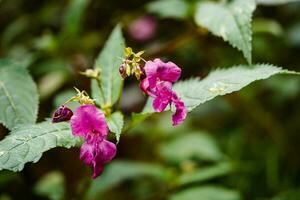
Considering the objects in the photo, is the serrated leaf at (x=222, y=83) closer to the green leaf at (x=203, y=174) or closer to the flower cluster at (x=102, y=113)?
the flower cluster at (x=102, y=113)

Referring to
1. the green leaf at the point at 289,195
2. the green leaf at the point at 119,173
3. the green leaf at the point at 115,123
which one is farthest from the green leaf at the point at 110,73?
the green leaf at the point at 289,195

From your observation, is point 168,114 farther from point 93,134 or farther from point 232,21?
point 93,134

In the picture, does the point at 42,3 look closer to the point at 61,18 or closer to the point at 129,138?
the point at 61,18

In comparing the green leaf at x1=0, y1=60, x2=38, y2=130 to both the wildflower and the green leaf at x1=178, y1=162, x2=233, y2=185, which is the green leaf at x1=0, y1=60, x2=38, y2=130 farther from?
the green leaf at x1=178, y1=162, x2=233, y2=185

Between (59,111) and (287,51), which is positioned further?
(287,51)

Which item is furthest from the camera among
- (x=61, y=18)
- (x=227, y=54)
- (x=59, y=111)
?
(x=61, y=18)

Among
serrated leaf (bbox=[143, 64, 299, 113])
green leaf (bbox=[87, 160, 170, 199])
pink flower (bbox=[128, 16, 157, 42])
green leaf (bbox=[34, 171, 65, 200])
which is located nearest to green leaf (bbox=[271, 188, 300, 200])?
green leaf (bbox=[87, 160, 170, 199])

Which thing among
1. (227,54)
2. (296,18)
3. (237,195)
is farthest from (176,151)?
(296,18)
